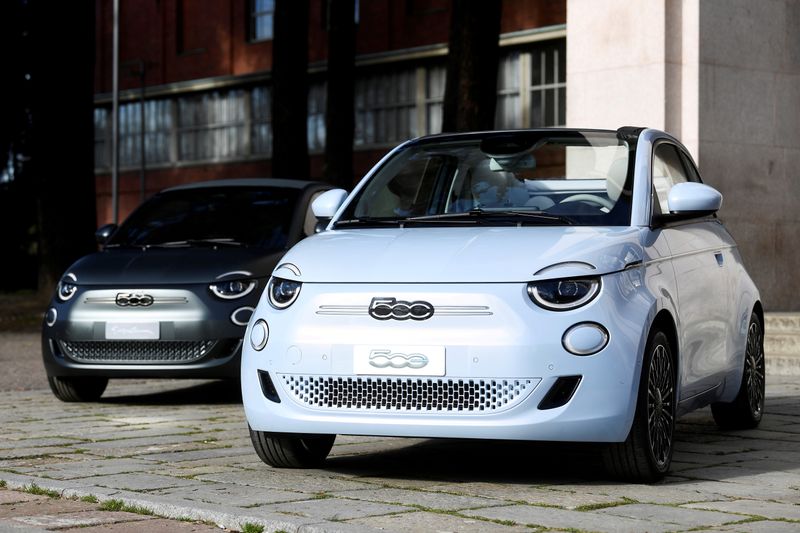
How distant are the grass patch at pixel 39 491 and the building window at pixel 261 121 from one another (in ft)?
119

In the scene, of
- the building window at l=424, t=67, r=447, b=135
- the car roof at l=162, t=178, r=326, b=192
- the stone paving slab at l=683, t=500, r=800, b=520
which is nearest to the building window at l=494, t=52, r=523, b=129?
the building window at l=424, t=67, r=447, b=135

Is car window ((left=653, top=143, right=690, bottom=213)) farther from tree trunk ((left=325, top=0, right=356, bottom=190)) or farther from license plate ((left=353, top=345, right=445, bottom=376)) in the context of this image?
tree trunk ((left=325, top=0, right=356, bottom=190))

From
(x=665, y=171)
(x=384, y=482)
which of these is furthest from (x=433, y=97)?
(x=384, y=482)

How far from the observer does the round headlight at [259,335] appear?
22.0 feet

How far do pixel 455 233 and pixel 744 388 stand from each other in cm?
260

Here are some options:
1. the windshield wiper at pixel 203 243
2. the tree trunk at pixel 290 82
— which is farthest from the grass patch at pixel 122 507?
the tree trunk at pixel 290 82

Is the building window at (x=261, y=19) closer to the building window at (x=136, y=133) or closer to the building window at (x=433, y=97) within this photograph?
the building window at (x=136, y=133)

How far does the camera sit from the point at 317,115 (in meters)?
40.9

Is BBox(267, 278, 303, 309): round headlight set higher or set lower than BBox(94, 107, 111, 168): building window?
lower

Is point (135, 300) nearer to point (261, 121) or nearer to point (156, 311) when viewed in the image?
point (156, 311)

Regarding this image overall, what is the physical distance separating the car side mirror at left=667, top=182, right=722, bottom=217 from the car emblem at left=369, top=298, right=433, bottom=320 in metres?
1.58

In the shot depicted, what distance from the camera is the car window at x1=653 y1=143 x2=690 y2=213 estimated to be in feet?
24.9

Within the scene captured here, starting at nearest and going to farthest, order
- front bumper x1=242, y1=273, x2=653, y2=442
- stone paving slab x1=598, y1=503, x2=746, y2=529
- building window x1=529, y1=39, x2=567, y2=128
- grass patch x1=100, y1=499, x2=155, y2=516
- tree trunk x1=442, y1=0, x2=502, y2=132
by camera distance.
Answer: stone paving slab x1=598, y1=503, x2=746, y2=529 → grass patch x1=100, y1=499, x2=155, y2=516 → front bumper x1=242, y1=273, x2=653, y2=442 → tree trunk x1=442, y1=0, x2=502, y2=132 → building window x1=529, y1=39, x2=567, y2=128

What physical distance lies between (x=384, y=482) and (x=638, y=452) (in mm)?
1115
